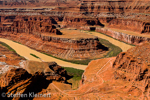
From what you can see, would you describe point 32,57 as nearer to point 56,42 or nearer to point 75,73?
point 56,42

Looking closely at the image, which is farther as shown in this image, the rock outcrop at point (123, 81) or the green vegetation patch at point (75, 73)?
the green vegetation patch at point (75, 73)

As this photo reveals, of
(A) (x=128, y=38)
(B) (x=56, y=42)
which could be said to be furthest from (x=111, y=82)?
(A) (x=128, y=38)

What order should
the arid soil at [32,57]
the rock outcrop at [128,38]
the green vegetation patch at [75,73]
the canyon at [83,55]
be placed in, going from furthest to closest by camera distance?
the rock outcrop at [128,38], the arid soil at [32,57], the green vegetation patch at [75,73], the canyon at [83,55]

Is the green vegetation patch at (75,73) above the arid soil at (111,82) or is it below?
below

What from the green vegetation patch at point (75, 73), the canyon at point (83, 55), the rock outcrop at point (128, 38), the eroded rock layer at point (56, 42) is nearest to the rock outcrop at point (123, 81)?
the canyon at point (83, 55)

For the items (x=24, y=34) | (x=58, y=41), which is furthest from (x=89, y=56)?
(x=24, y=34)

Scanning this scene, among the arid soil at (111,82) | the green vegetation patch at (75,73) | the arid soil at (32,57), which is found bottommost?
the green vegetation patch at (75,73)

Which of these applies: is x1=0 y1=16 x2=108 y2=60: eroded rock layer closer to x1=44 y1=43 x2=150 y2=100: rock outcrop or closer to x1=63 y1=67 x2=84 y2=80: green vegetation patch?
x1=63 y1=67 x2=84 y2=80: green vegetation patch

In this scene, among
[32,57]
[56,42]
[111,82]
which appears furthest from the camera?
[56,42]

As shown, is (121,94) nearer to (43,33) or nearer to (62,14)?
(43,33)

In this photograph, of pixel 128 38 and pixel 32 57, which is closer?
pixel 32 57

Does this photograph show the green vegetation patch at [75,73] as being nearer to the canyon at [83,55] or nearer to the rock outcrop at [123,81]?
the canyon at [83,55]

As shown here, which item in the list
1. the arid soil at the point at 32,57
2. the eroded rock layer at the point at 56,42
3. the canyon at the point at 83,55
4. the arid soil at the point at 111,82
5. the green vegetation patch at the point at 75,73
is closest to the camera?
the arid soil at the point at 111,82
